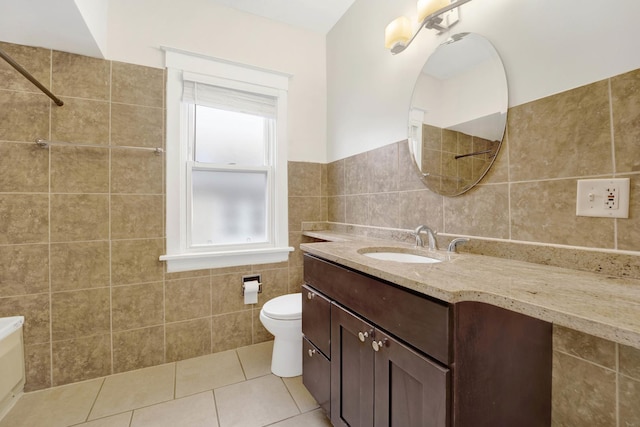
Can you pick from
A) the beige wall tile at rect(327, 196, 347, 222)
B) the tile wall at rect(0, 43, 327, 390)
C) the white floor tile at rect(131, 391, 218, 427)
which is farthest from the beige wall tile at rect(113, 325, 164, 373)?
the beige wall tile at rect(327, 196, 347, 222)

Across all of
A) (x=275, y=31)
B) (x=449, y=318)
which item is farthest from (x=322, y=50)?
(x=449, y=318)

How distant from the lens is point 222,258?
198 cm

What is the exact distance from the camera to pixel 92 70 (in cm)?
165

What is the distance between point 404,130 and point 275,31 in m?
1.49

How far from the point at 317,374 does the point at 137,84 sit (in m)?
2.12

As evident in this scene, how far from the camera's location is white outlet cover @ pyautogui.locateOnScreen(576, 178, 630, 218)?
0.78 meters

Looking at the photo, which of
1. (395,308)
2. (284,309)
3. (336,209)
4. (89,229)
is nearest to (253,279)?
(284,309)

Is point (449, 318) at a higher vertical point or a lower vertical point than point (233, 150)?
lower

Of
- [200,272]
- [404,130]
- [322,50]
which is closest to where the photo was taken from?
[404,130]

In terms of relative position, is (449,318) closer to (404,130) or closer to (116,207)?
(404,130)

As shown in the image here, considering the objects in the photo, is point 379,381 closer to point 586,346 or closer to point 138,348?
point 586,346

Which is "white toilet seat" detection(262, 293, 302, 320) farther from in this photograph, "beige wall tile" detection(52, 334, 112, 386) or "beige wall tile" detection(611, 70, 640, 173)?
"beige wall tile" detection(611, 70, 640, 173)

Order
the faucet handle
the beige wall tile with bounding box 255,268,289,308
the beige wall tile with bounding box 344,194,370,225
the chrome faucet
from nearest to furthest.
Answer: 1. the faucet handle
2. the chrome faucet
3. the beige wall tile with bounding box 344,194,370,225
4. the beige wall tile with bounding box 255,268,289,308

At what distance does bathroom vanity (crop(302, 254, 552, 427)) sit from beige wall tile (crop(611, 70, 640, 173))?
56 cm
